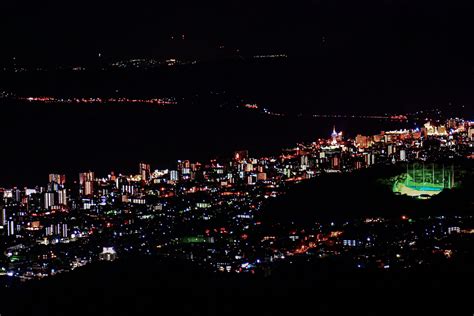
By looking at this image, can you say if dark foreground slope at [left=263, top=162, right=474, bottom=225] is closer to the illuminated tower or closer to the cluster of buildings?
the cluster of buildings

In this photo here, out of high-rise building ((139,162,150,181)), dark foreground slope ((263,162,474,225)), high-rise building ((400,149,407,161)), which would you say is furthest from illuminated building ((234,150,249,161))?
high-rise building ((400,149,407,161))

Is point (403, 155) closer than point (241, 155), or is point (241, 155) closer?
point (403, 155)

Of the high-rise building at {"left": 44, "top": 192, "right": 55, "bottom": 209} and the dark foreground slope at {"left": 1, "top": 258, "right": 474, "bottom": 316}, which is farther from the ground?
the high-rise building at {"left": 44, "top": 192, "right": 55, "bottom": 209}

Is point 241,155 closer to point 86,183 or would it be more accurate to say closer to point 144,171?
point 144,171

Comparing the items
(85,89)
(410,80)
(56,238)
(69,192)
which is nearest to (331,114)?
(410,80)

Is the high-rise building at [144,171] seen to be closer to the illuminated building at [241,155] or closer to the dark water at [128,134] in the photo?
the dark water at [128,134]

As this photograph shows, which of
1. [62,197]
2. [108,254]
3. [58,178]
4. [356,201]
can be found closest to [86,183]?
[58,178]
